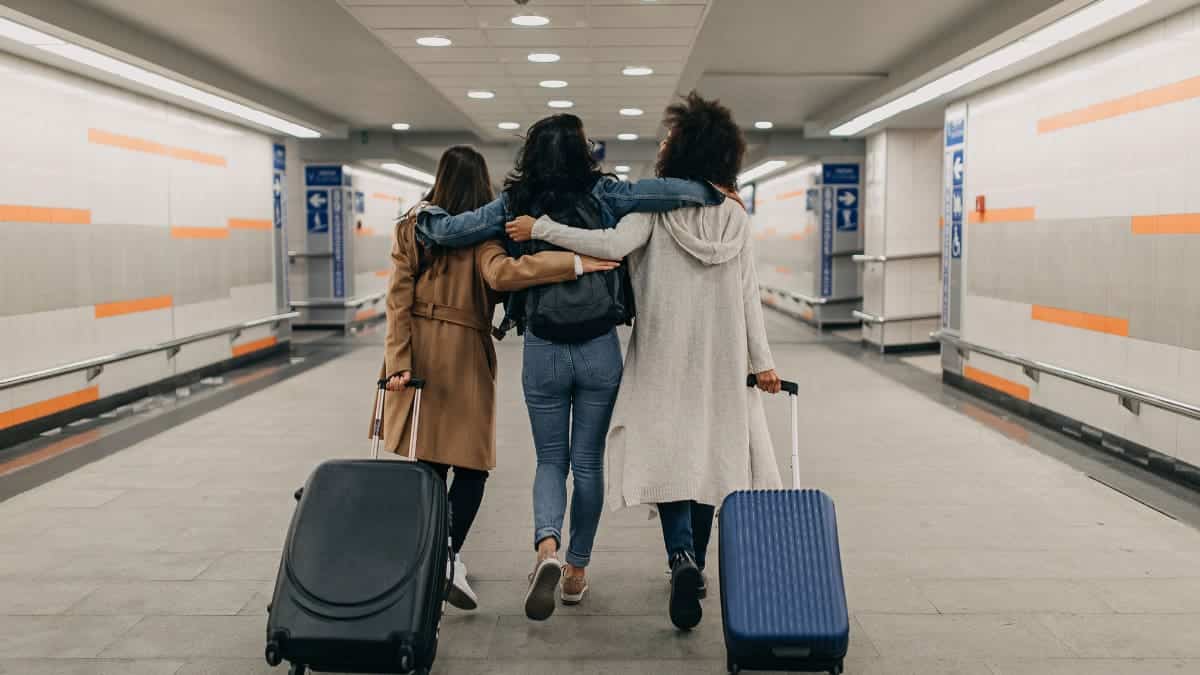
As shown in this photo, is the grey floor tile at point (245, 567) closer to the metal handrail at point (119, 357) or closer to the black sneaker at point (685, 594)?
the black sneaker at point (685, 594)

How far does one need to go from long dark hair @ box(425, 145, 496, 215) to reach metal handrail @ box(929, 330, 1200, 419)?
3955mm

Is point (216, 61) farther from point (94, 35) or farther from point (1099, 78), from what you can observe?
point (1099, 78)

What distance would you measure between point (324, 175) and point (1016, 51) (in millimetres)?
11263

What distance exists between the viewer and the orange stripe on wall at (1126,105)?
5.79m

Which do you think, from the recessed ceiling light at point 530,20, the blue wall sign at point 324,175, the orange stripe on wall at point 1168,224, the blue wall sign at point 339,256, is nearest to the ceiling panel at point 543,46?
the recessed ceiling light at point 530,20

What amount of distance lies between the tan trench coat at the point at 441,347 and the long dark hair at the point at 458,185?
136 mm

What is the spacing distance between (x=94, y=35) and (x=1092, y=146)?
21.4ft

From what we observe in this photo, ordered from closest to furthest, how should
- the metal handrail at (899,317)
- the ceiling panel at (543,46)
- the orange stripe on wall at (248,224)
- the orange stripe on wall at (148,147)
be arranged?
1. the ceiling panel at (543,46)
2. the orange stripe on wall at (148,147)
3. the orange stripe on wall at (248,224)
4. the metal handrail at (899,317)

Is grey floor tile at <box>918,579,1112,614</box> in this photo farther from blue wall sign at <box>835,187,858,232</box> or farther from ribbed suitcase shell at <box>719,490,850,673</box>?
blue wall sign at <box>835,187,858,232</box>

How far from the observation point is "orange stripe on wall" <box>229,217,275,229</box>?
11.5 meters

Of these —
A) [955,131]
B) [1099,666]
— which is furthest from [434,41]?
[1099,666]

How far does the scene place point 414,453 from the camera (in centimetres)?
337

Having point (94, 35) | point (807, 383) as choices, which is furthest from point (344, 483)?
point (807, 383)

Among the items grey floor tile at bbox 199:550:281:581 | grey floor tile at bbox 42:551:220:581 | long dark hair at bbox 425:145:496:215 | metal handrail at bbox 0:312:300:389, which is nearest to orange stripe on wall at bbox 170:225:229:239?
metal handrail at bbox 0:312:300:389
